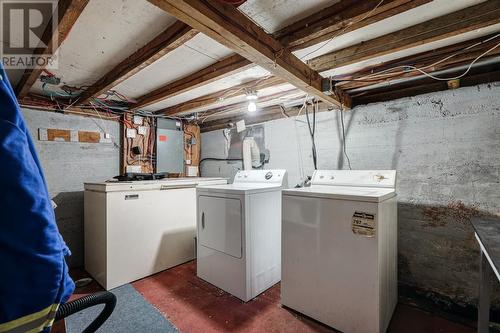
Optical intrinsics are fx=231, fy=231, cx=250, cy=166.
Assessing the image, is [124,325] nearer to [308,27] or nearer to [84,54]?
[84,54]

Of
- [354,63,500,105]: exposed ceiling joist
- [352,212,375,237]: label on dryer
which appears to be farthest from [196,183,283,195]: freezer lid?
[354,63,500,105]: exposed ceiling joist

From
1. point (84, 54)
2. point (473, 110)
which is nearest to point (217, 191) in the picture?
point (84, 54)

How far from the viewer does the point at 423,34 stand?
53.3 inches

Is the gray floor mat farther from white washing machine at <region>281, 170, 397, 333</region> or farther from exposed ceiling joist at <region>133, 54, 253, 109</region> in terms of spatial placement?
exposed ceiling joist at <region>133, 54, 253, 109</region>

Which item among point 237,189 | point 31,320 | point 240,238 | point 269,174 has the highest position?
point 269,174

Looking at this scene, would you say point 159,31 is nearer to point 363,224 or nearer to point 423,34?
point 423,34

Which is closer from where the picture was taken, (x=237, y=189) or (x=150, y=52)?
(x=150, y=52)

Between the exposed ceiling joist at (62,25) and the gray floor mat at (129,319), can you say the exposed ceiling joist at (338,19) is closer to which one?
the exposed ceiling joist at (62,25)

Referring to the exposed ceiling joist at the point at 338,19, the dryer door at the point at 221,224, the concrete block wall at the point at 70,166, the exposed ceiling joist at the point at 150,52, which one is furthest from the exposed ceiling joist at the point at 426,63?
the concrete block wall at the point at 70,166

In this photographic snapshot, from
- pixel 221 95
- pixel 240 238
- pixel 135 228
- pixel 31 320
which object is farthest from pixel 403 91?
pixel 135 228

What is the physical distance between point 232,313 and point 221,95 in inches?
83.2

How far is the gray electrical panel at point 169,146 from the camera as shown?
3455 mm

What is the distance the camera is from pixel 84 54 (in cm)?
172

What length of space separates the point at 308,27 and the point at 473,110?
1587mm
